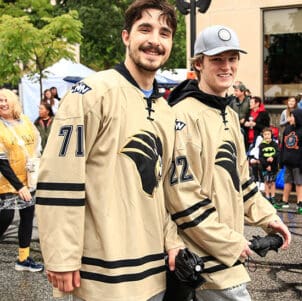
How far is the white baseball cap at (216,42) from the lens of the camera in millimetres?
2816

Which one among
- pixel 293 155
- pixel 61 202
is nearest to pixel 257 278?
pixel 61 202

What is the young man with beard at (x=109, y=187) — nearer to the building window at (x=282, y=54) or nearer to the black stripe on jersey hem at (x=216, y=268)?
the black stripe on jersey hem at (x=216, y=268)

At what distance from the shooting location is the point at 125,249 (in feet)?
7.66

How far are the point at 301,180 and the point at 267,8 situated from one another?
531 cm

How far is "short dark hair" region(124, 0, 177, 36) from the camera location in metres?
2.50

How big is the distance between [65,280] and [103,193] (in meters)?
0.38

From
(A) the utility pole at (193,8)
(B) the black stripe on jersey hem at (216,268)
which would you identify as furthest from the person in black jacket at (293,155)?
(B) the black stripe on jersey hem at (216,268)

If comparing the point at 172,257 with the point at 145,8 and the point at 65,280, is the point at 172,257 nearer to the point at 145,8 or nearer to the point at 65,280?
the point at 65,280

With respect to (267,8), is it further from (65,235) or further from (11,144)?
(65,235)

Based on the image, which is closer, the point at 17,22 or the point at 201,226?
the point at 201,226

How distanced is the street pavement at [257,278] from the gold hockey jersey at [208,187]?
209 centimetres

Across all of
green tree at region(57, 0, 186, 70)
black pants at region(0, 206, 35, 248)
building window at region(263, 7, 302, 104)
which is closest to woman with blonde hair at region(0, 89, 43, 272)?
black pants at region(0, 206, 35, 248)

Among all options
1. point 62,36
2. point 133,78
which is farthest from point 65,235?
point 62,36

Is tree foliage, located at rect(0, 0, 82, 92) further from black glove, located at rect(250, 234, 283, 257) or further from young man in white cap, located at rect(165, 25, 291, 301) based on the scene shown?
black glove, located at rect(250, 234, 283, 257)
